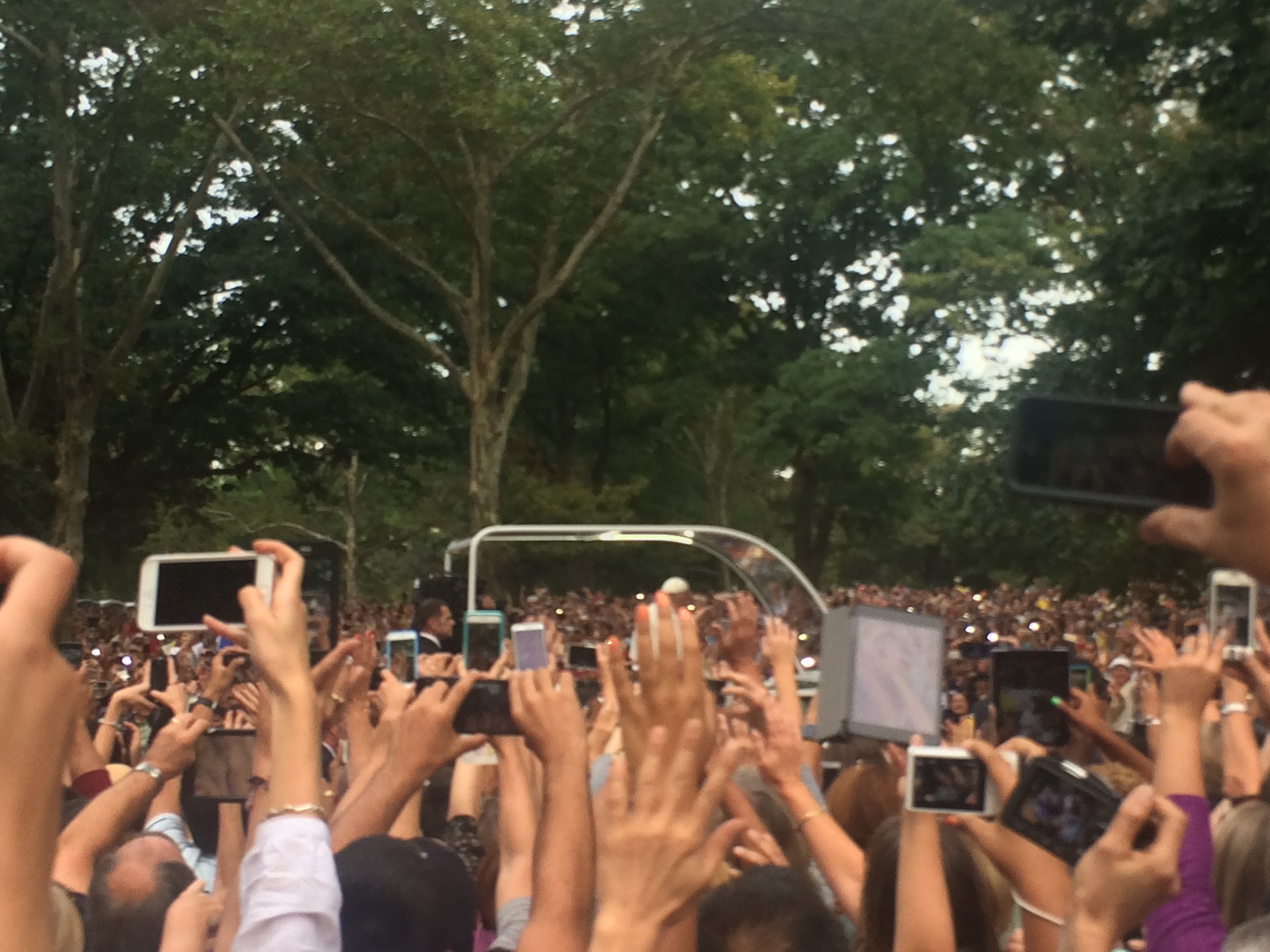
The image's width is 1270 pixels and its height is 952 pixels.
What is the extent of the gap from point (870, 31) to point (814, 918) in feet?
67.3

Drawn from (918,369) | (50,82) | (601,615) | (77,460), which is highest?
(50,82)

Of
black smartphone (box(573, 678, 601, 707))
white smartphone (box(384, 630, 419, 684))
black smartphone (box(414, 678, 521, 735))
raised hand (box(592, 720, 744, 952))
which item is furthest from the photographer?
white smartphone (box(384, 630, 419, 684))

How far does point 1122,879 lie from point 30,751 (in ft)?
4.51

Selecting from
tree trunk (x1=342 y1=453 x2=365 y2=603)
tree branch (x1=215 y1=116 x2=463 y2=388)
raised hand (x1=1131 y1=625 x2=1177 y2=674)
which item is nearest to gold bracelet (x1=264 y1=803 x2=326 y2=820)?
raised hand (x1=1131 y1=625 x2=1177 y2=674)

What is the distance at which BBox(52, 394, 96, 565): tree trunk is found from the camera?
24.6 m

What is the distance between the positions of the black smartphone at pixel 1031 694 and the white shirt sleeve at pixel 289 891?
2022 mm

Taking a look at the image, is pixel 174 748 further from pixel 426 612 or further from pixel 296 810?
pixel 426 612

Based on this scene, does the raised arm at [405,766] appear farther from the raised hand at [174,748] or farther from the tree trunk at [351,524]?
the tree trunk at [351,524]

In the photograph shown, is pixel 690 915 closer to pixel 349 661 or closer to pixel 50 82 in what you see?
Answer: pixel 349 661

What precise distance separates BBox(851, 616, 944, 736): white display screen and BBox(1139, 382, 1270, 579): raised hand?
5.75 ft

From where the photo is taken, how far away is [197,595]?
4.19 m

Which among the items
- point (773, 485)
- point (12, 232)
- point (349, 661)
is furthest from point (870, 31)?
point (773, 485)

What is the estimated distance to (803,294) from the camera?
118 ft

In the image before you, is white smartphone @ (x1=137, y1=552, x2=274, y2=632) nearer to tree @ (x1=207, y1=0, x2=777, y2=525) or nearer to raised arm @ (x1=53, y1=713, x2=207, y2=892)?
raised arm @ (x1=53, y1=713, x2=207, y2=892)
